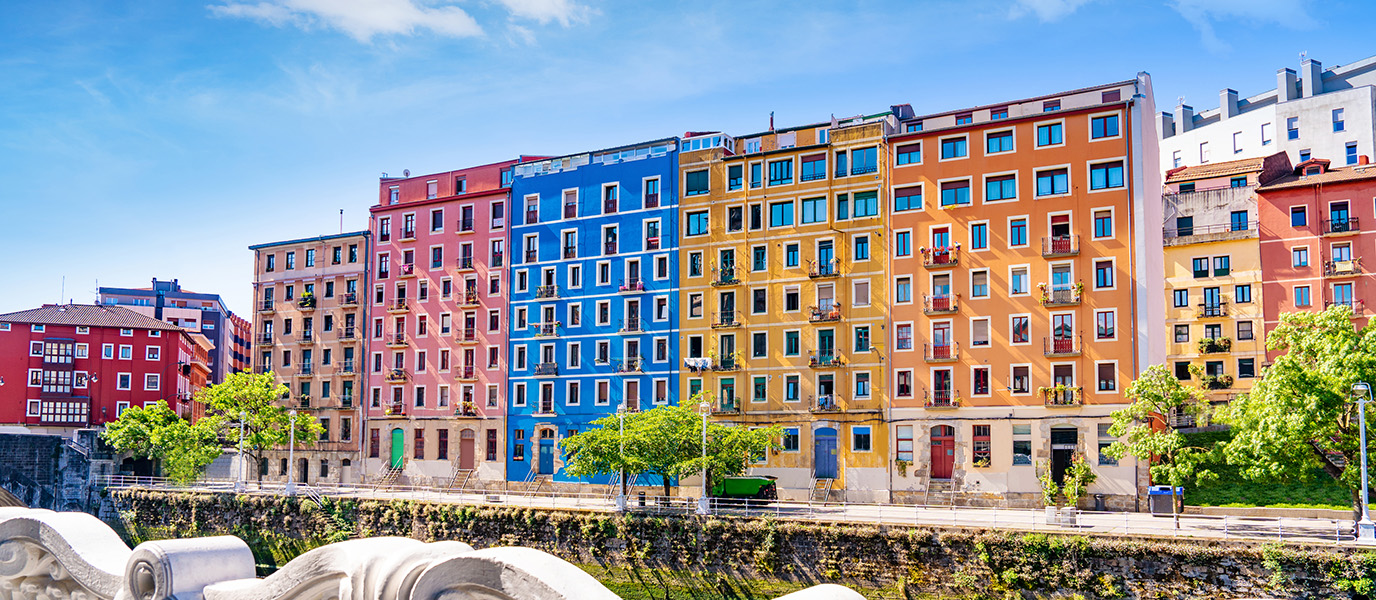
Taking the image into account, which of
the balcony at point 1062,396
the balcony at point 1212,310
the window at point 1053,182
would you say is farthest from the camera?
the balcony at point 1212,310

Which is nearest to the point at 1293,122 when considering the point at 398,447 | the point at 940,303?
the point at 940,303

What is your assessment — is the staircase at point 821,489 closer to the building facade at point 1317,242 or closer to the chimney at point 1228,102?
the building facade at point 1317,242

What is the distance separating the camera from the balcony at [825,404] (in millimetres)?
52969

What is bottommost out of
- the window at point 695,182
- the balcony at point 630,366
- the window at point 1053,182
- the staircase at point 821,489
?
the staircase at point 821,489

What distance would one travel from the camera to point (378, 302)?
229ft

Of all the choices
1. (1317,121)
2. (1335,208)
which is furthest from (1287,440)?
(1317,121)

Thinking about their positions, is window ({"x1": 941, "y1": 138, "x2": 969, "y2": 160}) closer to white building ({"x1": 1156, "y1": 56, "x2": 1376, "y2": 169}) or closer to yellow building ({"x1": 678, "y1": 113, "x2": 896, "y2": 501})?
yellow building ({"x1": 678, "y1": 113, "x2": 896, "y2": 501})

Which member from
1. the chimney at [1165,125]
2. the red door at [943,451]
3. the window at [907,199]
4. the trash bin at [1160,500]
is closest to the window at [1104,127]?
the window at [907,199]

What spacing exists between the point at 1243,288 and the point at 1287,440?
30269mm

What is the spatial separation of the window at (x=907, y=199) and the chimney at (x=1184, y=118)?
160ft

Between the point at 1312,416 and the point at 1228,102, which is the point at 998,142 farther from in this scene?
the point at 1228,102

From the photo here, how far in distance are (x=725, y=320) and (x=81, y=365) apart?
49.7 meters

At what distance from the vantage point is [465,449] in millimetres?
64062

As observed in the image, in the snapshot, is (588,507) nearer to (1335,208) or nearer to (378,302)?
(378,302)
